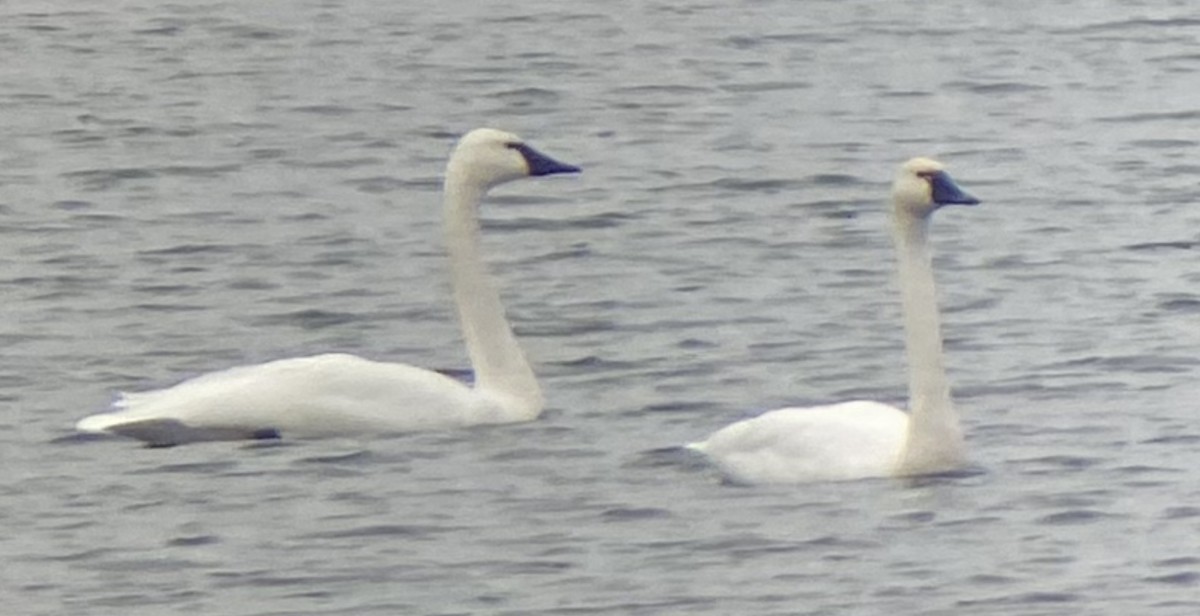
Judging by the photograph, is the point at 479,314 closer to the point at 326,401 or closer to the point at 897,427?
the point at 326,401

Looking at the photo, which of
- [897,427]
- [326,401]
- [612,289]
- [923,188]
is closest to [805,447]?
[897,427]

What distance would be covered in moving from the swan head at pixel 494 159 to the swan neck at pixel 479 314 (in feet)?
0.10

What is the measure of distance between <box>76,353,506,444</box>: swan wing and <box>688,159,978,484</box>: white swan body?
1.04m

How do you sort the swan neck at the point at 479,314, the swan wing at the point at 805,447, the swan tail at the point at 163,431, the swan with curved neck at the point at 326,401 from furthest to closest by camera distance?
the swan neck at the point at 479,314
the swan with curved neck at the point at 326,401
the swan tail at the point at 163,431
the swan wing at the point at 805,447

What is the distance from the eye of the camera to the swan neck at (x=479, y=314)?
12055mm

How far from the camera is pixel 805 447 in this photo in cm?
1081

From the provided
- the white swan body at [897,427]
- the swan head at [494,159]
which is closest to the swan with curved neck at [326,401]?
the swan head at [494,159]

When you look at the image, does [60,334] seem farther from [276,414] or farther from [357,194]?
[357,194]

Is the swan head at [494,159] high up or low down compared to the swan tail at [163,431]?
up

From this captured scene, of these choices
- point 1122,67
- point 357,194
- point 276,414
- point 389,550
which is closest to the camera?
point 389,550

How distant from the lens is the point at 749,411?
1190cm

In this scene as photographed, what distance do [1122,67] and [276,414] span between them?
8.30 metres

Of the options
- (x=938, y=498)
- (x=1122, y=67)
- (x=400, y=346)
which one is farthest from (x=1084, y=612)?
(x=1122, y=67)

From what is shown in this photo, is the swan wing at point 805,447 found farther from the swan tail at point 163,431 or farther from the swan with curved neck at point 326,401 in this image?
the swan tail at point 163,431
